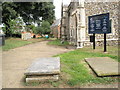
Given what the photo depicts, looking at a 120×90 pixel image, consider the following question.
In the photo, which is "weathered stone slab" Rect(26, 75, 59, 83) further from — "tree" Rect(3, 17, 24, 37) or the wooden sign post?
"tree" Rect(3, 17, 24, 37)

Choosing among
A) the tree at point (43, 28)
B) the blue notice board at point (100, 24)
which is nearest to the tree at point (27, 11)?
the tree at point (43, 28)

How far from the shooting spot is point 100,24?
1068 cm

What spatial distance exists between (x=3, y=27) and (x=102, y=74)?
2683 centimetres

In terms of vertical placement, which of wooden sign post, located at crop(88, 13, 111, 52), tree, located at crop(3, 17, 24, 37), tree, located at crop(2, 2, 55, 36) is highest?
tree, located at crop(2, 2, 55, 36)

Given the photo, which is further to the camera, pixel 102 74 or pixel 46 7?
pixel 46 7

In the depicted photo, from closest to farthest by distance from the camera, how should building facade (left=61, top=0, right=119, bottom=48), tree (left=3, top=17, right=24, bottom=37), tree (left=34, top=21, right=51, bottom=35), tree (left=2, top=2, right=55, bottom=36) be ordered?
building facade (left=61, top=0, right=119, bottom=48) → tree (left=2, top=2, right=55, bottom=36) → tree (left=3, top=17, right=24, bottom=37) → tree (left=34, top=21, right=51, bottom=35)

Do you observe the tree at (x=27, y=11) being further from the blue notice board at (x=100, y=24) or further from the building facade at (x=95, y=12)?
the blue notice board at (x=100, y=24)

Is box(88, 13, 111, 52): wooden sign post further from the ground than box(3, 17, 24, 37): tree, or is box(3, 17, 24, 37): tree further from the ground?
box(3, 17, 24, 37): tree

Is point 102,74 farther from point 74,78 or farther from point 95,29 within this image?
point 95,29

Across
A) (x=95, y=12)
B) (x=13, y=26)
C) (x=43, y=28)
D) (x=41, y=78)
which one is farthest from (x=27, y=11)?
(x=41, y=78)

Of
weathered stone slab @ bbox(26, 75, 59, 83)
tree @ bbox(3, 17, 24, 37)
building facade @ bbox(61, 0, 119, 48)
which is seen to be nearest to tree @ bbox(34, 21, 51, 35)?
tree @ bbox(3, 17, 24, 37)

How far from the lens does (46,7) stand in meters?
31.7

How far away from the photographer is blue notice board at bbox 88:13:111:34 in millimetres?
10234

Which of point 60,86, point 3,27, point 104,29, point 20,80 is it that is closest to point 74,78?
point 60,86
